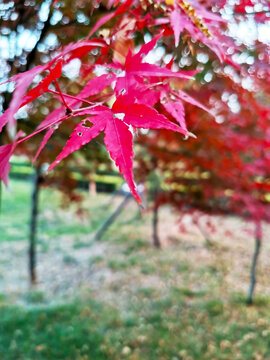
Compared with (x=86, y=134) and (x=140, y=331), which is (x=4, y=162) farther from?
(x=140, y=331)

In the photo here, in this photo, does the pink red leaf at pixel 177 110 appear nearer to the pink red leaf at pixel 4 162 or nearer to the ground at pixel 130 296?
the pink red leaf at pixel 4 162

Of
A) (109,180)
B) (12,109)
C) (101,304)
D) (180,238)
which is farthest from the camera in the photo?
(109,180)

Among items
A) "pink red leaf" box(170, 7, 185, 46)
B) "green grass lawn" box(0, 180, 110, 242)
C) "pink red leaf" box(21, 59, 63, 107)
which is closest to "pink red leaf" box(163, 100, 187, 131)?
"pink red leaf" box(170, 7, 185, 46)

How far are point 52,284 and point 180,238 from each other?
8.77 ft

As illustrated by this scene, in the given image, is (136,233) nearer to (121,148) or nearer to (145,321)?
(145,321)

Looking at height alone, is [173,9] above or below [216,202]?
above

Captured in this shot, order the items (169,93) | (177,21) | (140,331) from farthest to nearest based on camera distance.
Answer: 1. (140,331)
2. (169,93)
3. (177,21)

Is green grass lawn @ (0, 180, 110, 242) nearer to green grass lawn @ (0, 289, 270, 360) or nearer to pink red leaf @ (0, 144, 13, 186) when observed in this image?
green grass lawn @ (0, 289, 270, 360)

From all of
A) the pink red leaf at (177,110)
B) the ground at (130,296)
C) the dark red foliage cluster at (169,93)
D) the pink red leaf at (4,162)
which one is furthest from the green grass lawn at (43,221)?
the pink red leaf at (4,162)

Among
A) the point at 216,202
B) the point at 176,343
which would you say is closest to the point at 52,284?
the point at 176,343

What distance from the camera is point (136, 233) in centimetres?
621

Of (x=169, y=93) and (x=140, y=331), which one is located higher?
(x=169, y=93)

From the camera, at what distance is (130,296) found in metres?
3.79

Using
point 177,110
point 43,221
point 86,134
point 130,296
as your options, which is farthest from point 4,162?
point 43,221
